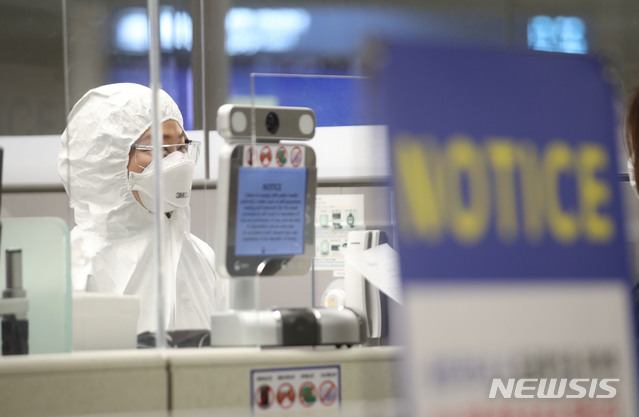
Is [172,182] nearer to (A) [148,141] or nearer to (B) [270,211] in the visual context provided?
(A) [148,141]

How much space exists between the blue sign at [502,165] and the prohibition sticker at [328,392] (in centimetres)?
55

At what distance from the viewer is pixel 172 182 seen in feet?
8.75

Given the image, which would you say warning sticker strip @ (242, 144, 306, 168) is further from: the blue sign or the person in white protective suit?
the person in white protective suit

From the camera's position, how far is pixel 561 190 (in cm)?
117

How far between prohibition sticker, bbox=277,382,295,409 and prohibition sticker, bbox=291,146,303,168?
1.44ft

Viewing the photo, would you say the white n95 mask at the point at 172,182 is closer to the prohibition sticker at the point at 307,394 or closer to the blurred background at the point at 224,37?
the blurred background at the point at 224,37

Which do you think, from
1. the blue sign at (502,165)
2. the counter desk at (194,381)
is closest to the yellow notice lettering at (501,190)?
the blue sign at (502,165)

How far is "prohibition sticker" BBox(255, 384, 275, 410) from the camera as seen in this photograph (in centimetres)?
152

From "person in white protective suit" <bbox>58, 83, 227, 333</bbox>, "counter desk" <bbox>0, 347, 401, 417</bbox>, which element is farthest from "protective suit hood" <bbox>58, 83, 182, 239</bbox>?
"counter desk" <bbox>0, 347, 401, 417</bbox>

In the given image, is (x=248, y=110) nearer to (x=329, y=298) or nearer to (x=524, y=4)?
(x=329, y=298)

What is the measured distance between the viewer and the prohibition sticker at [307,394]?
1.54 meters

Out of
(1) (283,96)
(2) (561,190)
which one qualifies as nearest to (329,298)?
(1) (283,96)

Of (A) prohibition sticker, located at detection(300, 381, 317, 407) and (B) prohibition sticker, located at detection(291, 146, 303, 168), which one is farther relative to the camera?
(B) prohibition sticker, located at detection(291, 146, 303, 168)

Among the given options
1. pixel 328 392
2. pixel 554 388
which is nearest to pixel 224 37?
pixel 328 392
